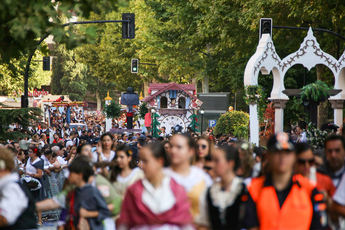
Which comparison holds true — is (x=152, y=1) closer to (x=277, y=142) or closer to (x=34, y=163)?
(x=34, y=163)

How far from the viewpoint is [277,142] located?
6199mm

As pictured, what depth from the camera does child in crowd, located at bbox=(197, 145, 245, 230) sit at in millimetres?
6258

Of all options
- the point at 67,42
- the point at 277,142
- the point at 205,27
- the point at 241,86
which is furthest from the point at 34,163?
the point at 241,86

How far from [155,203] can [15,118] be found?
12.4 metres

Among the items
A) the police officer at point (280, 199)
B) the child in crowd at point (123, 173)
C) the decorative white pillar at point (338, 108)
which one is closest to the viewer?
the police officer at point (280, 199)

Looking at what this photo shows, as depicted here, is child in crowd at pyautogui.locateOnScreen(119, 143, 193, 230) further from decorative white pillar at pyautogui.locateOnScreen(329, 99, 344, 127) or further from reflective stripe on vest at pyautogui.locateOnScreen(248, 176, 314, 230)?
decorative white pillar at pyautogui.locateOnScreen(329, 99, 344, 127)

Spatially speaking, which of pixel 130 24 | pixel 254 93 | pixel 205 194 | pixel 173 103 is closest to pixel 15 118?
pixel 254 93

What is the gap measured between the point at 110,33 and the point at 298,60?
46.8m

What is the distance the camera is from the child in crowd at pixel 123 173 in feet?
28.7

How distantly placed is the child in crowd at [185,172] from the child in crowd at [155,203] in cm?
41

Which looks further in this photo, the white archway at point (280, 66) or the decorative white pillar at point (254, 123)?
the white archway at point (280, 66)

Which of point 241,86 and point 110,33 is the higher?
point 110,33

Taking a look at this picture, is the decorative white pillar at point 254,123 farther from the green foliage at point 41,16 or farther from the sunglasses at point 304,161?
the sunglasses at point 304,161

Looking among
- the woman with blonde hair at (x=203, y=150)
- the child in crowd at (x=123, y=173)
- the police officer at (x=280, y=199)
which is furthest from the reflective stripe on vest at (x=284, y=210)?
the woman with blonde hair at (x=203, y=150)
